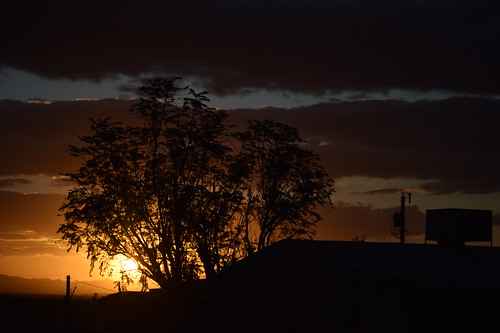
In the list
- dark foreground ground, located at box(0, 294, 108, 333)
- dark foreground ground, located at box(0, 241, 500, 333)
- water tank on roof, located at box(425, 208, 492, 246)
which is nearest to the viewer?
dark foreground ground, located at box(0, 241, 500, 333)

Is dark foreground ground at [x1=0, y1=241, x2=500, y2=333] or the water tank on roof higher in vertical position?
the water tank on roof

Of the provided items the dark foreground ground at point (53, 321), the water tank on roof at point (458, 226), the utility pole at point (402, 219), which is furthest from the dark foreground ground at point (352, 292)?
the utility pole at point (402, 219)

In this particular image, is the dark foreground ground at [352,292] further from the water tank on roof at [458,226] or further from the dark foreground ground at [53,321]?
the dark foreground ground at [53,321]

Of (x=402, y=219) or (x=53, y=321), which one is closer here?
(x=402, y=219)

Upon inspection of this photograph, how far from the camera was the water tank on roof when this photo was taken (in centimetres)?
3069

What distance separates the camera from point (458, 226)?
30734mm

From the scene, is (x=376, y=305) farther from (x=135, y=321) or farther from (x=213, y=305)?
(x=135, y=321)

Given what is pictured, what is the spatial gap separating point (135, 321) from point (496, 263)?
19.5 meters

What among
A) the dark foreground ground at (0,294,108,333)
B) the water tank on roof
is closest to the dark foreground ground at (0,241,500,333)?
the water tank on roof

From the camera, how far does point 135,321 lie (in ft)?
124

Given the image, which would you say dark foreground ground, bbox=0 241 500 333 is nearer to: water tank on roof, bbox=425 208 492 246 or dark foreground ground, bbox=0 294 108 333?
water tank on roof, bbox=425 208 492 246

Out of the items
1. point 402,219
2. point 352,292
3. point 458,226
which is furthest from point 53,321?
point 352,292

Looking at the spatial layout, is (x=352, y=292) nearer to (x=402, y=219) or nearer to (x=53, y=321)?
(x=402, y=219)

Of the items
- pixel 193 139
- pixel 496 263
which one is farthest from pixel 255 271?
pixel 193 139
